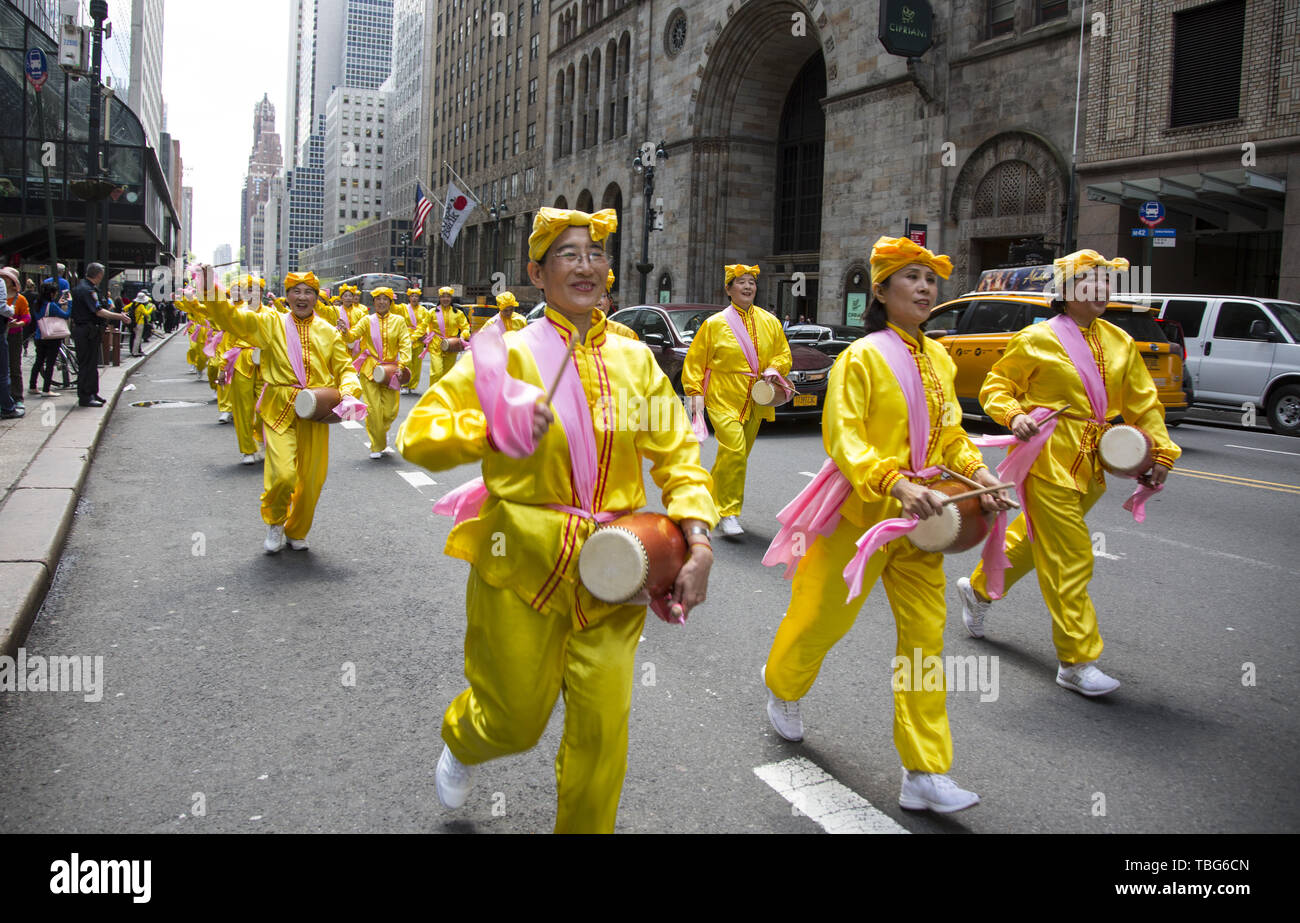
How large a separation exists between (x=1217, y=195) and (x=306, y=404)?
18.7 meters

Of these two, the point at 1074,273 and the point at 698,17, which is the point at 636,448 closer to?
the point at 1074,273

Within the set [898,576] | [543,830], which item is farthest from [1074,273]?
[543,830]

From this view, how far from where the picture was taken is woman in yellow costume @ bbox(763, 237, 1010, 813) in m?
3.37

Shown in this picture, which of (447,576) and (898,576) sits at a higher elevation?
(898,576)

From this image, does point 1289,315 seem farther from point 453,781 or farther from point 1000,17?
point 453,781

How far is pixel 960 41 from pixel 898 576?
83.6 ft

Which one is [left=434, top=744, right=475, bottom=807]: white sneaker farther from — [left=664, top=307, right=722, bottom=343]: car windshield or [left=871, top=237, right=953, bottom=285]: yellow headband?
[left=664, top=307, right=722, bottom=343]: car windshield

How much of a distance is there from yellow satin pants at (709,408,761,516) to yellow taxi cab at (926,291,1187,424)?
574 centimetres

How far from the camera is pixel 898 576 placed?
357 centimetres

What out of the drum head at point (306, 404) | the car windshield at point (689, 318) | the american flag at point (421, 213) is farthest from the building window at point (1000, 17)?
the drum head at point (306, 404)

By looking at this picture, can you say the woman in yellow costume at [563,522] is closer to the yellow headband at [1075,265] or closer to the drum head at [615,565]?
the drum head at [615,565]

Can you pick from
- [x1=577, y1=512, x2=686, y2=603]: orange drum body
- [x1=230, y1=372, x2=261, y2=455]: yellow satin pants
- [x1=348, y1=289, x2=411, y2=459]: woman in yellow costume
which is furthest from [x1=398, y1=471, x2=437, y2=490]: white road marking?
[x1=577, y1=512, x2=686, y2=603]: orange drum body

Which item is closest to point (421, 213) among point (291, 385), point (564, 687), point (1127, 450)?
point (291, 385)

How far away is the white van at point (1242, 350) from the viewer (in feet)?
48.2
